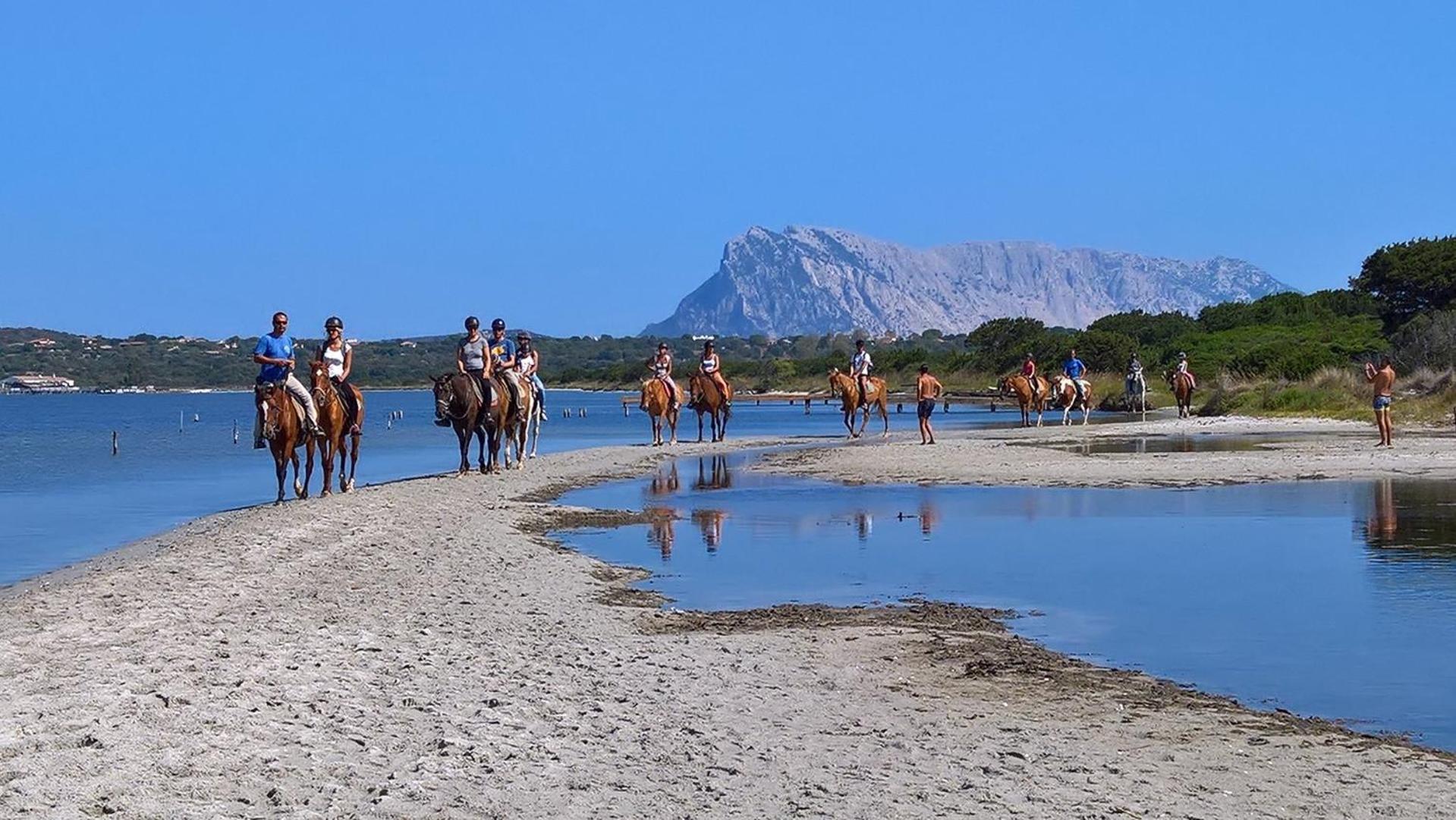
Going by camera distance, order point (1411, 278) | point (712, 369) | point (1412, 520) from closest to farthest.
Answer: point (1412, 520) → point (712, 369) → point (1411, 278)

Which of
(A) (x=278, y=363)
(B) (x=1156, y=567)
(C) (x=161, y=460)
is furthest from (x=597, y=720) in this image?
(C) (x=161, y=460)

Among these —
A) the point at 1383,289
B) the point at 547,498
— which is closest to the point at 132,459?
the point at 547,498

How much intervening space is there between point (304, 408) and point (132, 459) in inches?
953

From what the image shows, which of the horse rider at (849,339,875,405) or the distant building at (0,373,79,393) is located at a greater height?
the distant building at (0,373,79,393)

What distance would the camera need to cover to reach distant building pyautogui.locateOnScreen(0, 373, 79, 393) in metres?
170

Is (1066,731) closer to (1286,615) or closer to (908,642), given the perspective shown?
(908,642)

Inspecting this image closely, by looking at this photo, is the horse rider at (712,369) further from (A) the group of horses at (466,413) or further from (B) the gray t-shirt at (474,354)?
(B) the gray t-shirt at (474,354)

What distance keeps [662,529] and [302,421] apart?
4825 millimetres

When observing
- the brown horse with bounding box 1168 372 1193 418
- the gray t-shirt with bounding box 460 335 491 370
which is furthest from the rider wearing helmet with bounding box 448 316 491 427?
the brown horse with bounding box 1168 372 1193 418

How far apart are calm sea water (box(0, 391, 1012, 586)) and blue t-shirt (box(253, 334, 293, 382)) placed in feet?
8.63

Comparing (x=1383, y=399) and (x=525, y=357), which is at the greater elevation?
(x=525, y=357)

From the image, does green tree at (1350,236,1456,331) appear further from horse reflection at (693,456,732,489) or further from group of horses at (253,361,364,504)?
group of horses at (253,361,364,504)

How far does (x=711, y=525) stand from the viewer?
Result: 1989 centimetres

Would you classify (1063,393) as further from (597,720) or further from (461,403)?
(597,720)
